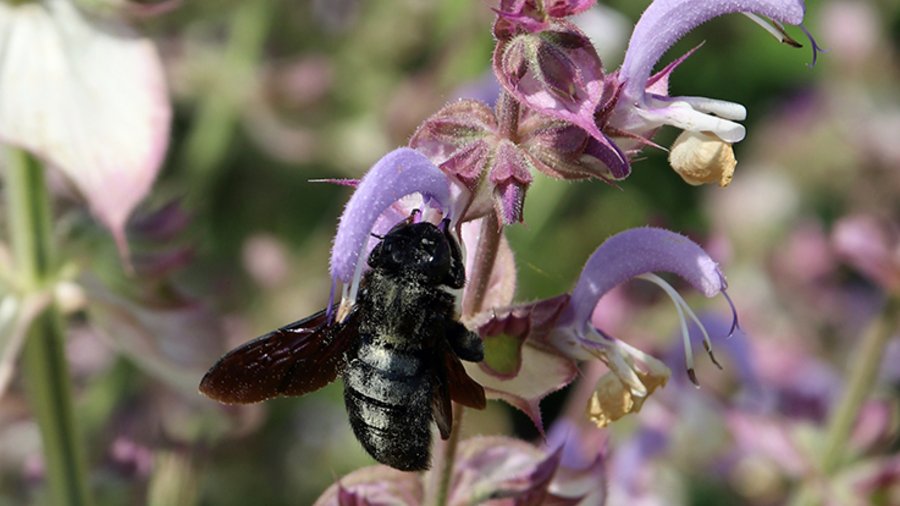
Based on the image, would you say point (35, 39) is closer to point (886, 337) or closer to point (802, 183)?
point (886, 337)

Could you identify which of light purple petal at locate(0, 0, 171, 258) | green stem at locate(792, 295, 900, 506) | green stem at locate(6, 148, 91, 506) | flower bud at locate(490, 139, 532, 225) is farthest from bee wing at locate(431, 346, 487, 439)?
green stem at locate(792, 295, 900, 506)

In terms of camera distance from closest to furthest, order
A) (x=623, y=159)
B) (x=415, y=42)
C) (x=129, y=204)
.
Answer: (x=623, y=159), (x=129, y=204), (x=415, y=42)

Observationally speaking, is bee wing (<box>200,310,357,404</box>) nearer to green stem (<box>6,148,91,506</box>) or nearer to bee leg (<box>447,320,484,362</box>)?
bee leg (<box>447,320,484,362</box>)

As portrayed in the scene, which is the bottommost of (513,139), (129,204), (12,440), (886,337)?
(12,440)

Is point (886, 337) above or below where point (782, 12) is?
below

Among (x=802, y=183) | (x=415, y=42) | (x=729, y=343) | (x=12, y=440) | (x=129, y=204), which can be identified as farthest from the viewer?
(x=802, y=183)

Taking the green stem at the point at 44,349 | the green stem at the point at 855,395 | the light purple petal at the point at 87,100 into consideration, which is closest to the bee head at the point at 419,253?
the light purple petal at the point at 87,100

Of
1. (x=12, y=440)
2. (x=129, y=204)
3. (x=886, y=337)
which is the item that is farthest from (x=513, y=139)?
(x=12, y=440)

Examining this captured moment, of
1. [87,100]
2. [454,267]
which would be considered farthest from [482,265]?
[87,100]
